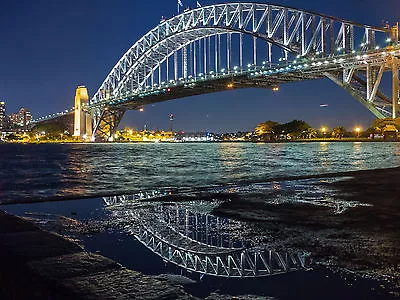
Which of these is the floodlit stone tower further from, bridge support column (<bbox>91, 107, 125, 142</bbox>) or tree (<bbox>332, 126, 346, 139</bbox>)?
tree (<bbox>332, 126, 346, 139</bbox>)

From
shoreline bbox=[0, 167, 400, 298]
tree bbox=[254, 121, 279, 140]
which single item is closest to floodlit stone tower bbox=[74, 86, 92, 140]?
tree bbox=[254, 121, 279, 140]

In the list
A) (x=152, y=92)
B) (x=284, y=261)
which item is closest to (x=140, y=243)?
(x=284, y=261)

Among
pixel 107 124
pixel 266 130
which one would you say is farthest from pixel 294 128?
pixel 107 124

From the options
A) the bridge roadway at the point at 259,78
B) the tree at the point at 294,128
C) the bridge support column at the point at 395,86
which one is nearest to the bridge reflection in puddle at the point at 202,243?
the bridge roadway at the point at 259,78

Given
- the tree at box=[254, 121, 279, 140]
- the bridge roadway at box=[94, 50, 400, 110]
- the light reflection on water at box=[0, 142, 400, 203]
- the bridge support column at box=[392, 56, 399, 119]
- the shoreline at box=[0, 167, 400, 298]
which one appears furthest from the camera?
the tree at box=[254, 121, 279, 140]

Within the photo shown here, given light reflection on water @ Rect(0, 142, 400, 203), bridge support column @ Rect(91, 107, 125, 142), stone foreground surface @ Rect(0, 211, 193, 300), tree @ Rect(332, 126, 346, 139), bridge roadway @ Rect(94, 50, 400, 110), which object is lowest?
light reflection on water @ Rect(0, 142, 400, 203)

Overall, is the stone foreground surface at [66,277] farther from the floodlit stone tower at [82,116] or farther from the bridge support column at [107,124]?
the floodlit stone tower at [82,116]
